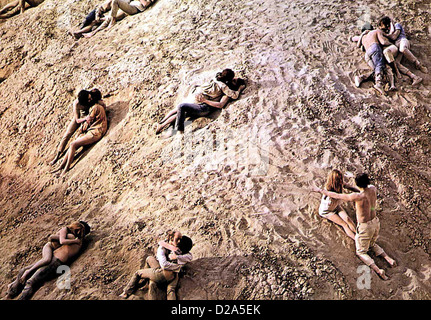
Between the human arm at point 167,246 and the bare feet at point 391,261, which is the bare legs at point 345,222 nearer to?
the bare feet at point 391,261

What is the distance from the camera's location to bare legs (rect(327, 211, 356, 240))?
568cm

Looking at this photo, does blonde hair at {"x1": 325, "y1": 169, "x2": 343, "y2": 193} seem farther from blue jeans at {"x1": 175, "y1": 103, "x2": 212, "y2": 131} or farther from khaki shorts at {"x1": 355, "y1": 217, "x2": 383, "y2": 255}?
blue jeans at {"x1": 175, "y1": 103, "x2": 212, "y2": 131}

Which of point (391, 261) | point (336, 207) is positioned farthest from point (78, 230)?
point (391, 261)

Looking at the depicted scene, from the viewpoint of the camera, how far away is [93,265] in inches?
222

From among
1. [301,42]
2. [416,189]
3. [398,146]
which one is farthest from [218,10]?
[416,189]

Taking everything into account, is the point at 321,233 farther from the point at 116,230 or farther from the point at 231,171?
the point at 116,230

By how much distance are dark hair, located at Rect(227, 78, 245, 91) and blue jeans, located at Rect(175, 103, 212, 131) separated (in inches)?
19.7

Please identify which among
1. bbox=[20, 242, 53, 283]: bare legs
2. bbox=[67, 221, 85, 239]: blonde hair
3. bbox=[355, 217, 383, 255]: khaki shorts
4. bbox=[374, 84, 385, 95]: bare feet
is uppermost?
bbox=[20, 242, 53, 283]: bare legs

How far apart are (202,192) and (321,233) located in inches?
67.0

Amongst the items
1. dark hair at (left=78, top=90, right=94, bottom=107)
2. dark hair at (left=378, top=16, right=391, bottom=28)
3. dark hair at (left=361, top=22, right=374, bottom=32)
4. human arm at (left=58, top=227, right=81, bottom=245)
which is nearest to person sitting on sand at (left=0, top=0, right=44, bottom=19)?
dark hair at (left=78, top=90, right=94, bottom=107)

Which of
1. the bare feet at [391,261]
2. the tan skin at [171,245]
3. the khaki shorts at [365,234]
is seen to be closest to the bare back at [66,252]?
the tan skin at [171,245]

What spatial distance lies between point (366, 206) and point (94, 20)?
26.4ft

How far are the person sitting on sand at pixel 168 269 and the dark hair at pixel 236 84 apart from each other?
3.03m

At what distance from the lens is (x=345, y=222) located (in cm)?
572
